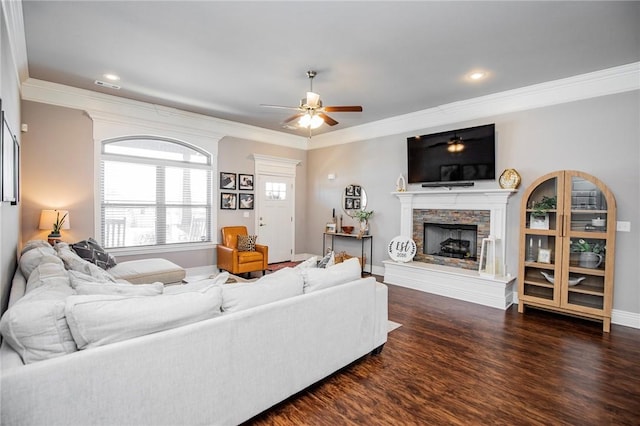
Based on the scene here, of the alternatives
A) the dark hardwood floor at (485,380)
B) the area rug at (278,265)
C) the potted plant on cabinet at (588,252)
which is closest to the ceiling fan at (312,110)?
the dark hardwood floor at (485,380)

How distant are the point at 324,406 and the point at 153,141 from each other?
502 centimetres

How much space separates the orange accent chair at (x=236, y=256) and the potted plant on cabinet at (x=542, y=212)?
4.14 meters

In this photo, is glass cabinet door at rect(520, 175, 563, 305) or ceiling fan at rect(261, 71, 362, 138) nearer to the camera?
ceiling fan at rect(261, 71, 362, 138)

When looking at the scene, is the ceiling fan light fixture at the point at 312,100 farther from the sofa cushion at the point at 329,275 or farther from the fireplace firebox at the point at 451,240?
the fireplace firebox at the point at 451,240

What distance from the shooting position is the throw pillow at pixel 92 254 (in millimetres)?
3830

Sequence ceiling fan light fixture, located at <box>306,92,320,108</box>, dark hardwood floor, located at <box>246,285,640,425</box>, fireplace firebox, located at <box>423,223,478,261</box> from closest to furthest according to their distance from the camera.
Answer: dark hardwood floor, located at <box>246,285,640,425</box> < ceiling fan light fixture, located at <box>306,92,320,108</box> < fireplace firebox, located at <box>423,223,478,261</box>

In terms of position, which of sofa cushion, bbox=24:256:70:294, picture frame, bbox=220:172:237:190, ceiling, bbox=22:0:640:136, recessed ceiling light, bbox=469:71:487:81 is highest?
Answer: recessed ceiling light, bbox=469:71:487:81

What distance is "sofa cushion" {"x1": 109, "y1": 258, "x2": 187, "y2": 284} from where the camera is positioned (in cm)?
369

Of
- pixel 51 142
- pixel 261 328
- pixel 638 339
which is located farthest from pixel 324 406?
pixel 51 142

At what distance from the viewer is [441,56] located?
340 cm

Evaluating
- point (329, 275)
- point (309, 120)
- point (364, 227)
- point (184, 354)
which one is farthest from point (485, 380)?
point (364, 227)

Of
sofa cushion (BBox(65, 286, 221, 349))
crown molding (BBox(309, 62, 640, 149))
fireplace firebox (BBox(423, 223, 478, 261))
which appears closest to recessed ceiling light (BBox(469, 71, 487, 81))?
Answer: crown molding (BBox(309, 62, 640, 149))

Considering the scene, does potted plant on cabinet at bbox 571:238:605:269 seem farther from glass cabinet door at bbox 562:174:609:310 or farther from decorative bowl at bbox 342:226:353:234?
decorative bowl at bbox 342:226:353:234

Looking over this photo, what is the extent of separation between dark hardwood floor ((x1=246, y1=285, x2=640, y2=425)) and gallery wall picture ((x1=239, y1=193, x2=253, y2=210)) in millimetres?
3993
